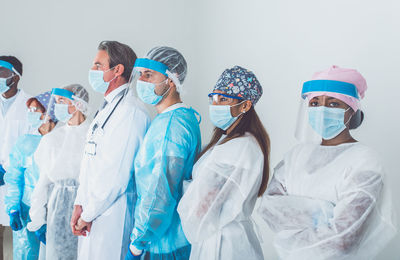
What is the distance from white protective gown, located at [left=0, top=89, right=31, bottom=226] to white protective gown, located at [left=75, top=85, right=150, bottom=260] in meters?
1.32

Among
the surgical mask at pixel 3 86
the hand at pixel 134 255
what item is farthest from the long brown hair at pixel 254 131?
the surgical mask at pixel 3 86

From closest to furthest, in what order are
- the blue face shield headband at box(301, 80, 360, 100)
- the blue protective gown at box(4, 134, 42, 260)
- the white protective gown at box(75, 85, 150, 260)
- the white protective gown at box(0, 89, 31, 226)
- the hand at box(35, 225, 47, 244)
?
the blue face shield headband at box(301, 80, 360, 100), the white protective gown at box(75, 85, 150, 260), the hand at box(35, 225, 47, 244), the blue protective gown at box(4, 134, 42, 260), the white protective gown at box(0, 89, 31, 226)

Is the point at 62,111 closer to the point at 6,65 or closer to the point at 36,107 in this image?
the point at 36,107

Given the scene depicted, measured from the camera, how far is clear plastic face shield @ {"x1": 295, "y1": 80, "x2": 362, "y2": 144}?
3.95ft

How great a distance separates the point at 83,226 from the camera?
1607mm

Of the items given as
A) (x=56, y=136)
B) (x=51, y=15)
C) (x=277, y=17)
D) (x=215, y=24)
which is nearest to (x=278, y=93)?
(x=277, y=17)

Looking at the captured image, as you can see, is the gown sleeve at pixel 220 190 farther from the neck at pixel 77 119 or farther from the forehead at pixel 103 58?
the neck at pixel 77 119

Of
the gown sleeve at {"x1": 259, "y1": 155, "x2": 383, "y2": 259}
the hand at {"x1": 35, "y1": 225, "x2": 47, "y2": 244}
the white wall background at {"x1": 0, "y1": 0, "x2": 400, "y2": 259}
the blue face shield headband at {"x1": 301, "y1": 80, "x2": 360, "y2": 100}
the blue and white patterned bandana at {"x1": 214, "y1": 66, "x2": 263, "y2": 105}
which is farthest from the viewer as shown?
the hand at {"x1": 35, "y1": 225, "x2": 47, "y2": 244}

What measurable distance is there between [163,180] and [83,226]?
472 millimetres

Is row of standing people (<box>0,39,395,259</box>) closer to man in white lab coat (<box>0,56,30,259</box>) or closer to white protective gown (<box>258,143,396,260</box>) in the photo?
white protective gown (<box>258,143,396,260</box>)

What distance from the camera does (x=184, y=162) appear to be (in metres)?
1.50

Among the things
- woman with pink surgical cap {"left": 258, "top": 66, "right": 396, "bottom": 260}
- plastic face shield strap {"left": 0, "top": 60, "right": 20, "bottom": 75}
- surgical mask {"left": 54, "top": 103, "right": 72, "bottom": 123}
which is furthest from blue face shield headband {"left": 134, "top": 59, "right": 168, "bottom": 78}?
plastic face shield strap {"left": 0, "top": 60, "right": 20, "bottom": 75}

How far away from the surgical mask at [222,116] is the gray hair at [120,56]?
60 centimetres

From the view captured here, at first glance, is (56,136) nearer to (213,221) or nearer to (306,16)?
(213,221)
